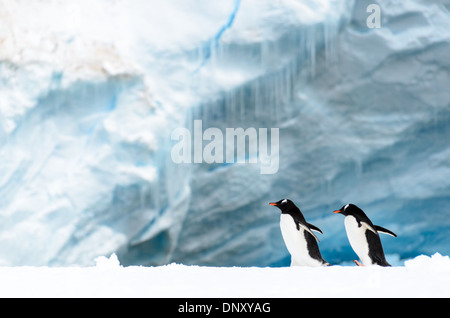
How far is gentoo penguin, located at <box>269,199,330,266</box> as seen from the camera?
2.82 meters

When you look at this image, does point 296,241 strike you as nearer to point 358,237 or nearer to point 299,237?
point 299,237

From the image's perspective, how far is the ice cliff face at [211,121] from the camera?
14.9ft

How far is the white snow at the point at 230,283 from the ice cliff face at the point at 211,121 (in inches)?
107

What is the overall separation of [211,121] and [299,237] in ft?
9.37

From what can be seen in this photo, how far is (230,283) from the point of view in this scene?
1632 millimetres

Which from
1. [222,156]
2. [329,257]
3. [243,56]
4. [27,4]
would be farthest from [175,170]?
[329,257]

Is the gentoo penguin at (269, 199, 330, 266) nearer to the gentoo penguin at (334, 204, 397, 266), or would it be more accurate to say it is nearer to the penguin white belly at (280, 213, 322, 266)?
the penguin white belly at (280, 213, 322, 266)

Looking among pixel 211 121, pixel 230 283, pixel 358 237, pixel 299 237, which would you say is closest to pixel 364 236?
pixel 358 237

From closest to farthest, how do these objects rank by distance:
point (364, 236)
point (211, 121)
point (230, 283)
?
1. point (230, 283)
2. point (364, 236)
3. point (211, 121)

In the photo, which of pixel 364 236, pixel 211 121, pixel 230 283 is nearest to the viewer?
pixel 230 283

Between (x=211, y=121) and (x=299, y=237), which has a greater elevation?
(x=299, y=237)

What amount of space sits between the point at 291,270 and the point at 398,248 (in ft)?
16.0

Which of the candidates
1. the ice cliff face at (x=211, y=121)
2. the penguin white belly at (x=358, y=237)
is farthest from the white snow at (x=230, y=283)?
the ice cliff face at (x=211, y=121)

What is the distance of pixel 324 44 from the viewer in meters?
5.58
